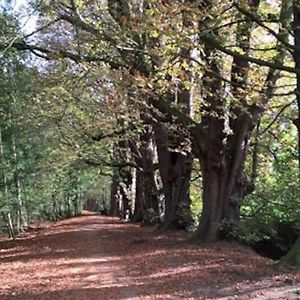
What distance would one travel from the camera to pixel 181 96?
16.4 meters

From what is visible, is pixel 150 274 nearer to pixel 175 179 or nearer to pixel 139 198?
pixel 175 179

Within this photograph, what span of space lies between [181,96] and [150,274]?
23.2ft

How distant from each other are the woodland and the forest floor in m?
1.00

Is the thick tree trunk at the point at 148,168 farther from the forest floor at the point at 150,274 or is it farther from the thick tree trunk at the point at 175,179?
the forest floor at the point at 150,274

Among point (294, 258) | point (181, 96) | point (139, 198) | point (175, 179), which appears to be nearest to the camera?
point (294, 258)

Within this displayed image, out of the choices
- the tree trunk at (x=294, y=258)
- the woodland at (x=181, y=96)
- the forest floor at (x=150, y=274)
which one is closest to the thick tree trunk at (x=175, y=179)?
the woodland at (x=181, y=96)

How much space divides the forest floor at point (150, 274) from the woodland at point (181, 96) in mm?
1004

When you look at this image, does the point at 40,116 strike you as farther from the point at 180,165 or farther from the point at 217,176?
the point at 217,176

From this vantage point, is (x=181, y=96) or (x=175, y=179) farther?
(x=175, y=179)

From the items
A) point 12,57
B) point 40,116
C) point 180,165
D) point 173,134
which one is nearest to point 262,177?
point 180,165

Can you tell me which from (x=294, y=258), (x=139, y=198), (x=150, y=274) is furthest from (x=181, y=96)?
(x=139, y=198)

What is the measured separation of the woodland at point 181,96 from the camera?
10.6 meters

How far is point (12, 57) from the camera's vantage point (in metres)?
16.1

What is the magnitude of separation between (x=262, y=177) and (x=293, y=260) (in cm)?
1068
